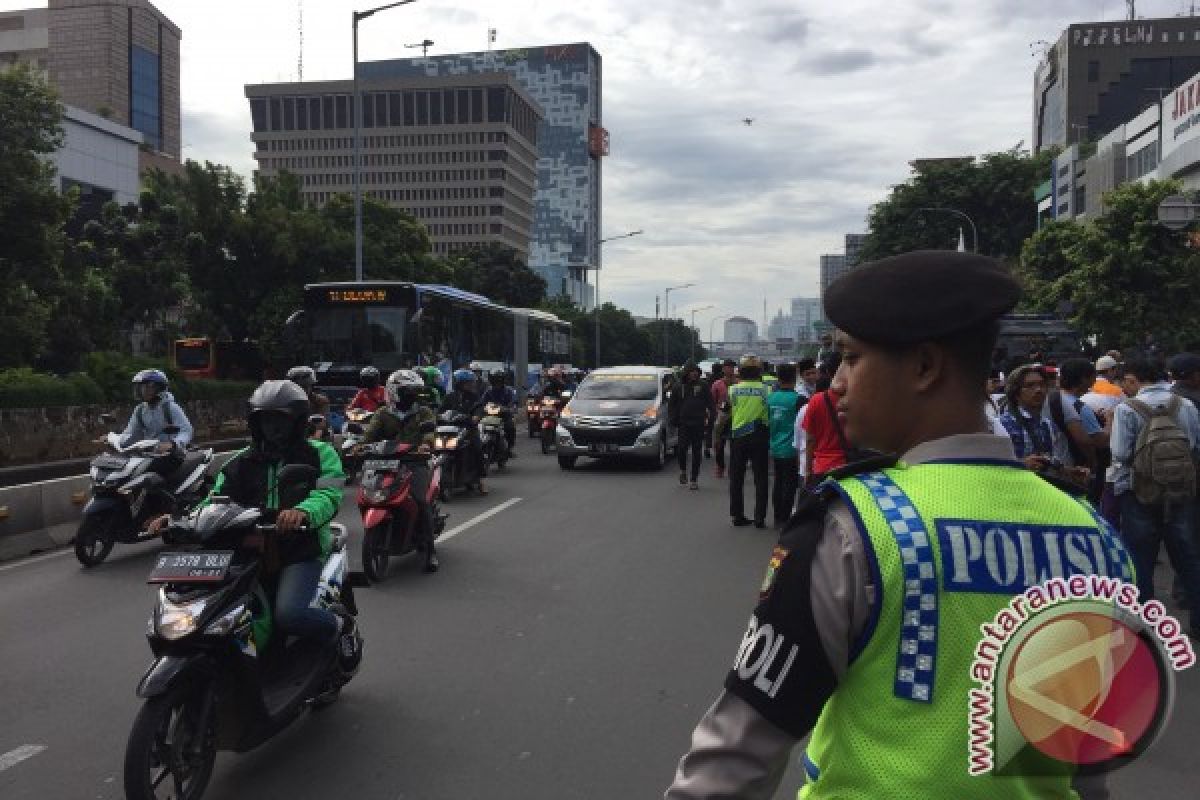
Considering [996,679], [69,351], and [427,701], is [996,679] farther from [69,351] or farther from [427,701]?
[69,351]

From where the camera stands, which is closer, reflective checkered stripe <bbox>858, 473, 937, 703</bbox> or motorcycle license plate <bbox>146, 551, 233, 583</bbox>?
reflective checkered stripe <bbox>858, 473, 937, 703</bbox>

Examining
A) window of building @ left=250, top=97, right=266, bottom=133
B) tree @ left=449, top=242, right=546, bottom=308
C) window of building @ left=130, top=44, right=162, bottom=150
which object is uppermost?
window of building @ left=250, top=97, right=266, bottom=133

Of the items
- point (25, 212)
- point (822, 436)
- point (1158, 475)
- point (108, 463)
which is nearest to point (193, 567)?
point (822, 436)

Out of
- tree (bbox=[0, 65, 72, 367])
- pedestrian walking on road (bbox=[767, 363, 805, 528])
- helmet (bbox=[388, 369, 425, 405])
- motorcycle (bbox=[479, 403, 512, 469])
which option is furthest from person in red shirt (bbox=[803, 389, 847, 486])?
tree (bbox=[0, 65, 72, 367])

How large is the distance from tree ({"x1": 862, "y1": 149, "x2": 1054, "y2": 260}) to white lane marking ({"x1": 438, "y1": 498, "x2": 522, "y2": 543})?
155 feet

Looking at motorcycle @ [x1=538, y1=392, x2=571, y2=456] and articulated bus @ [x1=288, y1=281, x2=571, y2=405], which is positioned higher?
articulated bus @ [x1=288, y1=281, x2=571, y2=405]

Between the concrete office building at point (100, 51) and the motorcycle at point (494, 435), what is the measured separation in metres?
101

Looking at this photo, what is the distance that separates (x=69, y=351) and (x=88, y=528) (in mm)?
21443

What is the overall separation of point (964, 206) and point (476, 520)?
5197 cm

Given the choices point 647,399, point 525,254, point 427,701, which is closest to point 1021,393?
point 427,701

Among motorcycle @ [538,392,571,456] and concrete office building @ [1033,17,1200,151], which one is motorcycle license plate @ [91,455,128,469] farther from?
concrete office building @ [1033,17,1200,151]

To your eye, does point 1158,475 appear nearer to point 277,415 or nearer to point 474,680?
point 474,680

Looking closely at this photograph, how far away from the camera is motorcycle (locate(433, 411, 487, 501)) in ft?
44.6

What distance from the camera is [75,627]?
22.7ft
